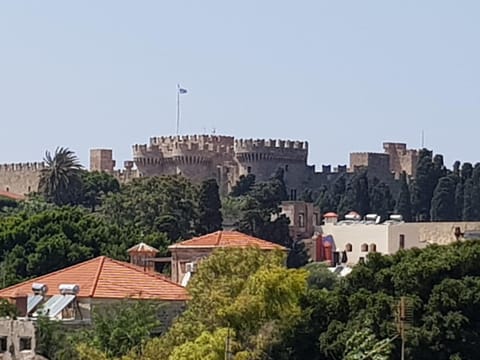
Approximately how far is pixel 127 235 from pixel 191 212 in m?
17.8

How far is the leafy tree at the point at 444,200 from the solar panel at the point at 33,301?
5010cm

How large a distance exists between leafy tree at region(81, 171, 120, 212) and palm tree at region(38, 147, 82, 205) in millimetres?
1615

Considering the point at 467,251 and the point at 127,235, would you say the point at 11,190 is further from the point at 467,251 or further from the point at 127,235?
the point at 467,251

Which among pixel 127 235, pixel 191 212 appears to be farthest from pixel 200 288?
pixel 191 212

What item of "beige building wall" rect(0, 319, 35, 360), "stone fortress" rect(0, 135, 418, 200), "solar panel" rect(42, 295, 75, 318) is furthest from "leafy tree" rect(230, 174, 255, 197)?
"beige building wall" rect(0, 319, 35, 360)

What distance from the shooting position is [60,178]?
91438 mm

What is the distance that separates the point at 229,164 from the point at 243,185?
422 cm

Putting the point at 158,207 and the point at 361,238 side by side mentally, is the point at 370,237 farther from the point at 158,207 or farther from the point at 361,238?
the point at 158,207

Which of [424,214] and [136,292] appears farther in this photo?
[424,214]

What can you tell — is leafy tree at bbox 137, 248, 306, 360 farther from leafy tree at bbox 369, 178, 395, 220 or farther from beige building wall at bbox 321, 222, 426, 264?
leafy tree at bbox 369, 178, 395, 220

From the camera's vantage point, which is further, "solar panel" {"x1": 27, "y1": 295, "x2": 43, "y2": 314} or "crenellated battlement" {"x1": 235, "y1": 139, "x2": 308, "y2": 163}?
"crenellated battlement" {"x1": 235, "y1": 139, "x2": 308, "y2": 163}

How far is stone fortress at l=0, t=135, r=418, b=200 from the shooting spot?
104m

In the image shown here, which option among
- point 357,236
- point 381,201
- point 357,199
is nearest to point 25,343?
point 357,236

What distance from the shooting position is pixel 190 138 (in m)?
106
